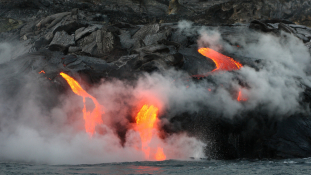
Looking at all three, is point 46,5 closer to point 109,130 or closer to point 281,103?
point 109,130

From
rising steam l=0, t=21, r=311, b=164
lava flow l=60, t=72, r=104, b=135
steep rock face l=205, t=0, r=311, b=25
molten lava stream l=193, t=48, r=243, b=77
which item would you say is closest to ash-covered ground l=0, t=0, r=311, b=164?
rising steam l=0, t=21, r=311, b=164

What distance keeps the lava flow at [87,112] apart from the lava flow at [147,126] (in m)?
1.90

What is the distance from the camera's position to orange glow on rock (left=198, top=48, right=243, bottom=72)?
15.1 m

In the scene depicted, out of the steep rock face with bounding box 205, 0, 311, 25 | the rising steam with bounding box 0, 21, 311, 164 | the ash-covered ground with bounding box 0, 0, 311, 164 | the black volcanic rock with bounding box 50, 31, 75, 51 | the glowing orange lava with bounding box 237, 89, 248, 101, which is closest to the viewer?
the ash-covered ground with bounding box 0, 0, 311, 164

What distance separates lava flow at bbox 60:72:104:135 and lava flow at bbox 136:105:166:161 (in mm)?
1905

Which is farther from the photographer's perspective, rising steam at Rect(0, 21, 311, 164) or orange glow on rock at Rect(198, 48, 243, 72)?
orange glow on rock at Rect(198, 48, 243, 72)

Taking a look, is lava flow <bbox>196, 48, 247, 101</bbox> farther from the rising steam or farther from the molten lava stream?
the rising steam

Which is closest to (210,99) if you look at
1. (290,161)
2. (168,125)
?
(168,125)

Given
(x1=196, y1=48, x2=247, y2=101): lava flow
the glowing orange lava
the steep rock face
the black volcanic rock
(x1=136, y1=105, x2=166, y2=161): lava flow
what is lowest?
(x1=136, y1=105, x2=166, y2=161): lava flow

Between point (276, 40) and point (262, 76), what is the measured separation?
3498 mm

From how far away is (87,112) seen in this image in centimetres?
1418

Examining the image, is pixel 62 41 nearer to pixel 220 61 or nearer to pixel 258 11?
pixel 220 61

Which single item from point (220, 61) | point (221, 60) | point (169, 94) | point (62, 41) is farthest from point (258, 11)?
point (62, 41)

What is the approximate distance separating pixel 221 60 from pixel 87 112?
744cm
